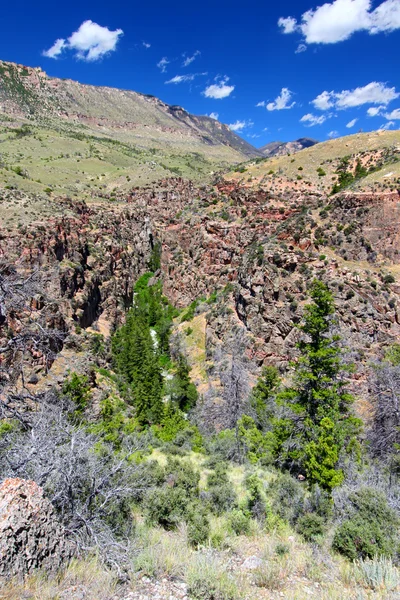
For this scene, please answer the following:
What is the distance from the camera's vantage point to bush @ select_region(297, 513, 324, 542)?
7.89 m

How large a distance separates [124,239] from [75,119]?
14911 cm

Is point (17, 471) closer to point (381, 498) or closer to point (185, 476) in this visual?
point (185, 476)

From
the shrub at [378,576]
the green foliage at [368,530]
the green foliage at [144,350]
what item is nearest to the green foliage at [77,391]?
the green foliage at [144,350]

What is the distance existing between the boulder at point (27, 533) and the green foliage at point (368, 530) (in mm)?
5432

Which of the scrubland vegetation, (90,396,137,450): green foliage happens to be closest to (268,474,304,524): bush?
the scrubland vegetation

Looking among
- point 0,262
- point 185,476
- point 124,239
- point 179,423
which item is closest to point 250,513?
point 185,476

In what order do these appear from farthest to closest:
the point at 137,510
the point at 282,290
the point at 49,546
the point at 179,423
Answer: the point at 282,290, the point at 179,423, the point at 137,510, the point at 49,546

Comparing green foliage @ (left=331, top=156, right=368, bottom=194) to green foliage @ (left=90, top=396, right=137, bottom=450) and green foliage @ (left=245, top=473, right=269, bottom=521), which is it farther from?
green foliage @ (left=245, top=473, right=269, bottom=521)

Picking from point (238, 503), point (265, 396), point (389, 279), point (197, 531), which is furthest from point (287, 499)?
point (389, 279)

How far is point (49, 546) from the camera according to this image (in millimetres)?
4602

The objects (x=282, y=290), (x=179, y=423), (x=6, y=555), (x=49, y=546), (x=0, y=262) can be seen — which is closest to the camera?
(x=6, y=555)

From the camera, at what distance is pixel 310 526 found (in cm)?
820

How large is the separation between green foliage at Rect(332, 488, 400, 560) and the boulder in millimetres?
5432

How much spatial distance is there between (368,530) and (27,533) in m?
6.42
